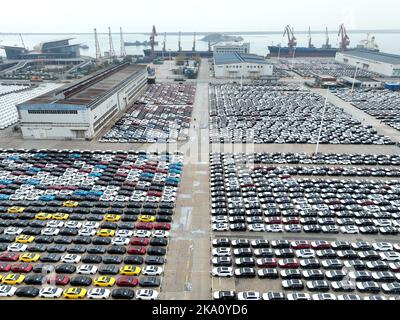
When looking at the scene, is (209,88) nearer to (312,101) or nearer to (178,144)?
(312,101)

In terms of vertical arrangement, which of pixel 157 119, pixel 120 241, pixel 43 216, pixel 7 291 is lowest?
pixel 7 291

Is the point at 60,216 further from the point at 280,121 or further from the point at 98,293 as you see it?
the point at 280,121

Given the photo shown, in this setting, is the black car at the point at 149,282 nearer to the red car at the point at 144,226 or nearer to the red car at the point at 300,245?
the red car at the point at 144,226

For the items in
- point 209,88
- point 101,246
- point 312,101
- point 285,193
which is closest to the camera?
point 101,246

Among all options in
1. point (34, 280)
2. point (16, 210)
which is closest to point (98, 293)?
point (34, 280)

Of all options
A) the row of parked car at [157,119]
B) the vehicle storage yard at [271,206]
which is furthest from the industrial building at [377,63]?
the row of parked car at [157,119]
